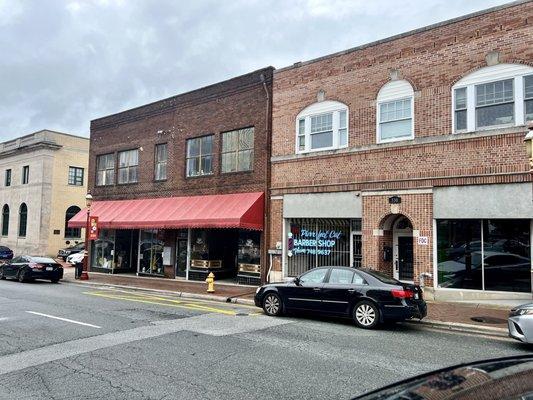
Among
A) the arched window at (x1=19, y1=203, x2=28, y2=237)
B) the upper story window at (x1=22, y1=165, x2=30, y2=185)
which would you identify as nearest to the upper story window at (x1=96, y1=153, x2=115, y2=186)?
the upper story window at (x1=22, y1=165, x2=30, y2=185)

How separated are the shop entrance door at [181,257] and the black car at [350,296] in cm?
1071

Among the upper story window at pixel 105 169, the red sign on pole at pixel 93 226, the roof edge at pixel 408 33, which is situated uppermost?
the roof edge at pixel 408 33

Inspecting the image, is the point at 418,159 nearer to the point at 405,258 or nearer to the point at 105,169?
the point at 405,258

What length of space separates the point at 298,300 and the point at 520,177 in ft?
24.8

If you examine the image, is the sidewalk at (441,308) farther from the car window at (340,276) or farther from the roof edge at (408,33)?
the roof edge at (408,33)

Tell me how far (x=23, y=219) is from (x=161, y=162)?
2523 centimetres

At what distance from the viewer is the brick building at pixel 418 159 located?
1366 centimetres

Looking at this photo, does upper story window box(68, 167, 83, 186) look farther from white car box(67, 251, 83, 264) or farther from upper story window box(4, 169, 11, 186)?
white car box(67, 251, 83, 264)

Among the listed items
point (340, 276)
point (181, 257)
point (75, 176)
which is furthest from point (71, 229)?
point (340, 276)

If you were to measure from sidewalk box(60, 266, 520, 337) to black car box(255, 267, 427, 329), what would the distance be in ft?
3.11

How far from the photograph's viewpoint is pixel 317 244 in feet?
58.4

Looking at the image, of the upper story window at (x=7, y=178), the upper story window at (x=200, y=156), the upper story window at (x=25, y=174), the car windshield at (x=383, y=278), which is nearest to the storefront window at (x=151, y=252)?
the upper story window at (x=200, y=156)

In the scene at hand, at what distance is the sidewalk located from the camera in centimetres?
1055

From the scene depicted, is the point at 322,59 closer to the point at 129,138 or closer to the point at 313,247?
the point at 313,247
